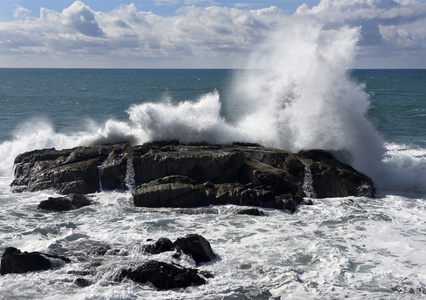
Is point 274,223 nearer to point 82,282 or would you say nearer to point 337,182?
point 337,182

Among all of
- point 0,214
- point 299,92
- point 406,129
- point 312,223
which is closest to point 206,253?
point 312,223

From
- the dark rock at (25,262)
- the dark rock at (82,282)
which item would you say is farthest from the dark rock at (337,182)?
the dark rock at (25,262)

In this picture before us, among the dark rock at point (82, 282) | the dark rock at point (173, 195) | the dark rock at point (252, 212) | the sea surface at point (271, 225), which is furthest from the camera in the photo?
the dark rock at point (173, 195)

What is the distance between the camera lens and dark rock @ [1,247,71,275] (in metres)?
11.4

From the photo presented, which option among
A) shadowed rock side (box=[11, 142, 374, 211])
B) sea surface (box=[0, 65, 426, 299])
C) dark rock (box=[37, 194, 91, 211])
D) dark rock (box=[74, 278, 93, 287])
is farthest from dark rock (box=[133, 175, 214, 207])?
dark rock (box=[74, 278, 93, 287])

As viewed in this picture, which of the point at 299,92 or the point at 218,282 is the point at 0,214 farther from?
the point at 299,92

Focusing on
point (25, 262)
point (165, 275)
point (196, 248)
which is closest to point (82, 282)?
point (25, 262)

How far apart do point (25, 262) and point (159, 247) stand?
327 cm

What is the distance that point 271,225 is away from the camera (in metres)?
15.1

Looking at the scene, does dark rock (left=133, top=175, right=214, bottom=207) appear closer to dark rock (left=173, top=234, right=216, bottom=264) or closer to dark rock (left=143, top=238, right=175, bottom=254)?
dark rock (left=143, top=238, right=175, bottom=254)

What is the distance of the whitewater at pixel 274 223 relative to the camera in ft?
36.1

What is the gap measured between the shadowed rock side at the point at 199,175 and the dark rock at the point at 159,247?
14.1 ft

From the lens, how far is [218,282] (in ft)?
36.5

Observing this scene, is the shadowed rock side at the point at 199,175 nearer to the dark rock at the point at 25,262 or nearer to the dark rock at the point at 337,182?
the dark rock at the point at 337,182
